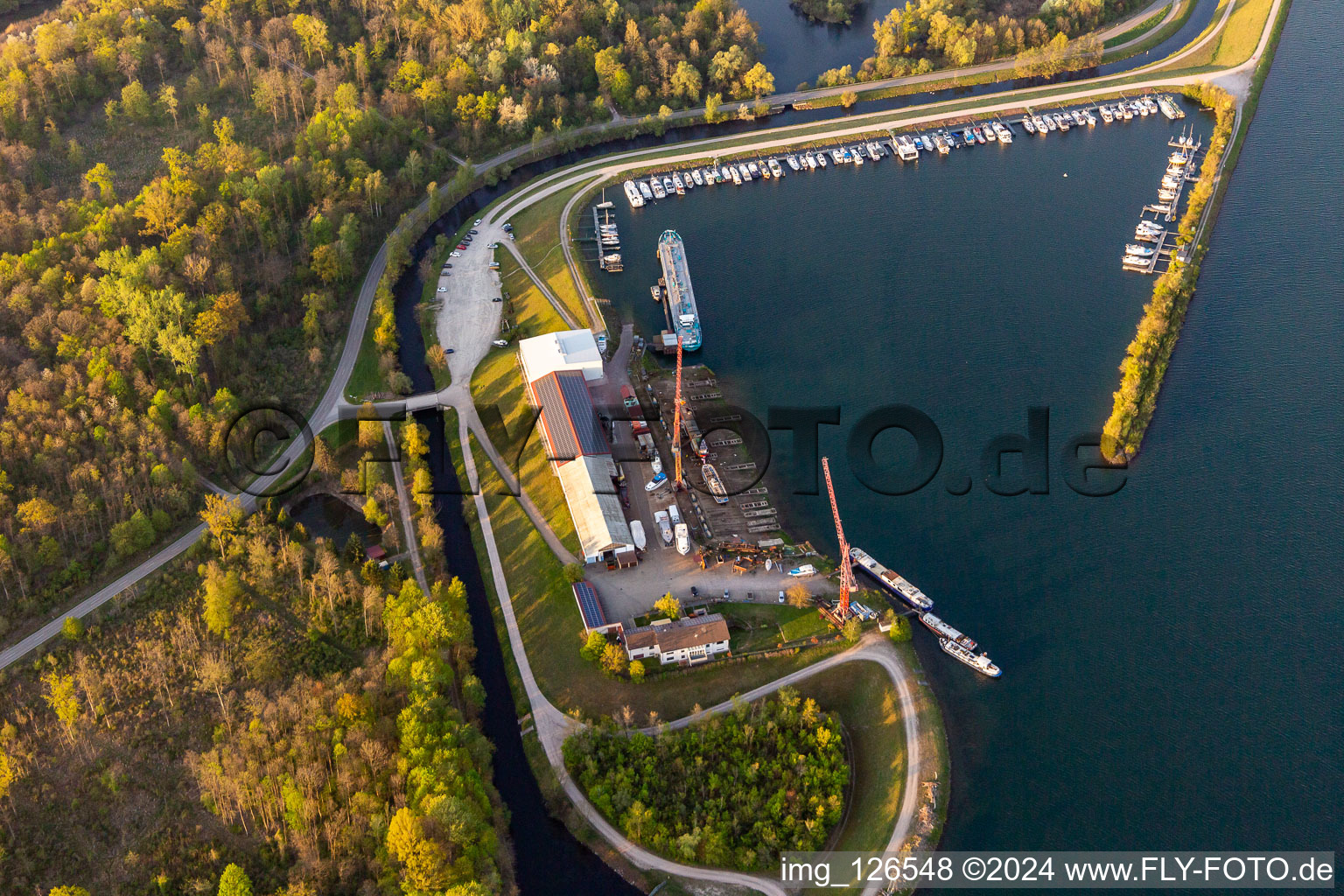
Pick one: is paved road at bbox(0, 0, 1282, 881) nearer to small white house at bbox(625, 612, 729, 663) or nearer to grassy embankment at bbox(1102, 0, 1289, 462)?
grassy embankment at bbox(1102, 0, 1289, 462)

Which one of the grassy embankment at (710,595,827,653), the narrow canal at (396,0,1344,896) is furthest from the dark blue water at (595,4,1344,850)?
the grassy embankment at (710,595,827,653)

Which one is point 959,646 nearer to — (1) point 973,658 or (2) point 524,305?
(1) point 973,658

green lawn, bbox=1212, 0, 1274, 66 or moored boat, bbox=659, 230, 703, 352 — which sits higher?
green lawn, bbox=1212, 0, 1274, 66

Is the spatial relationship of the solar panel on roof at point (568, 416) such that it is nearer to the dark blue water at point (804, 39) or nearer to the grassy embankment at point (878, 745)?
the grassy embankment at point (878, 745)

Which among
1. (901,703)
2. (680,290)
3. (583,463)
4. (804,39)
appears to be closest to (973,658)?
(901,703)

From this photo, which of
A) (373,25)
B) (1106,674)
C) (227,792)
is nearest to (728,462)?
(1106,674)

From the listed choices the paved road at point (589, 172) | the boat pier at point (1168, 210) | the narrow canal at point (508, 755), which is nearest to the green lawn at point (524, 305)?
the paved road at point (589, 172)
